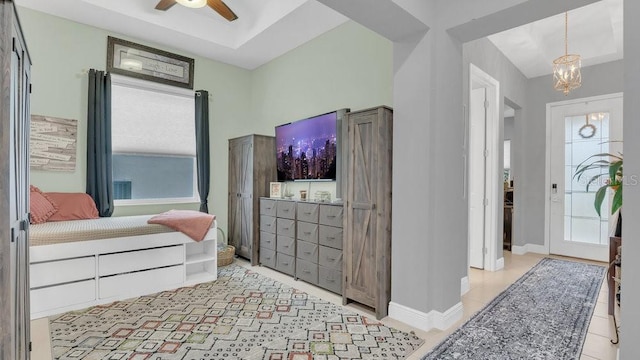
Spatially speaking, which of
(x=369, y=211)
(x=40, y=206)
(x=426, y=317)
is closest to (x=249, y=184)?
(x=369, y=211)

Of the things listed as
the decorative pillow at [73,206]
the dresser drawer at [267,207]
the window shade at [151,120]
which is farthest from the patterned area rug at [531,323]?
the window shade at [151,120]

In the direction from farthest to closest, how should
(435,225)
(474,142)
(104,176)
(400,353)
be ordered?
(474,142) < (104,176) < (435,225) < (400,353)

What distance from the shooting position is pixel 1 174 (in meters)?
1.00

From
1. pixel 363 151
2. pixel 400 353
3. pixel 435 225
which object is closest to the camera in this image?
pixel 400 353

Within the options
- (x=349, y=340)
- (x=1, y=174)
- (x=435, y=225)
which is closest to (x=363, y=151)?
(x=435, y=225)

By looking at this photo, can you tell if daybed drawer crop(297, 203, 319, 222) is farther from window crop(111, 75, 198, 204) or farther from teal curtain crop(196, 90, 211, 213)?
window crop(111, 75, 198, 204)

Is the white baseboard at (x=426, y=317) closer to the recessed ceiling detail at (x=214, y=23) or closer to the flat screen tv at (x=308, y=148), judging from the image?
the flat screen tv at (x=308, y=148)

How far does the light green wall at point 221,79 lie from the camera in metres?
3.41

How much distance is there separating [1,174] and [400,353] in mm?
2179

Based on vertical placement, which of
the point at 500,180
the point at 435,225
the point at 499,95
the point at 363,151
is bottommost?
the point at 435,225

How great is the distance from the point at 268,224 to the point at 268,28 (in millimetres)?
2401

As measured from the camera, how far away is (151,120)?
4199 mm

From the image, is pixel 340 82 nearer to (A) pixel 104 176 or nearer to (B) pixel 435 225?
(B) pixel 435 225

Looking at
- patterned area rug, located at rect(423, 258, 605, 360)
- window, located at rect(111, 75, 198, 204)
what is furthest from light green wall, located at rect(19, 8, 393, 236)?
patterned area rug, located at rect(423, 258, 605, 360)
